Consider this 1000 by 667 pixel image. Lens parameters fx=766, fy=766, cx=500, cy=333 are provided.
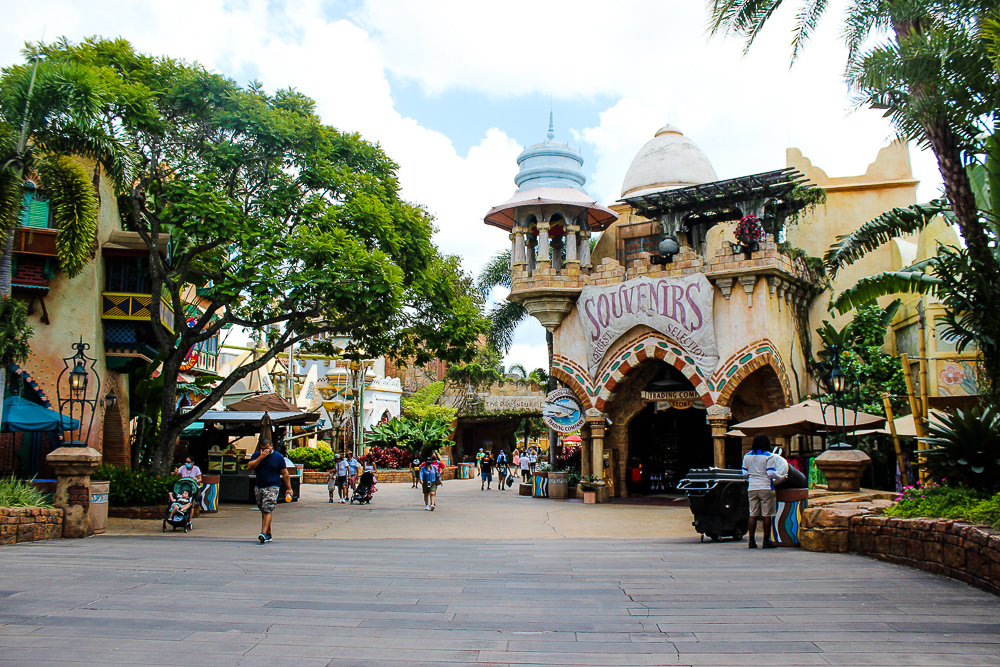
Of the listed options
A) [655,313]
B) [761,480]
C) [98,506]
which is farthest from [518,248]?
[761,480]

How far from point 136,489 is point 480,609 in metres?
12.8

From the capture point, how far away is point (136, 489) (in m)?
16.6

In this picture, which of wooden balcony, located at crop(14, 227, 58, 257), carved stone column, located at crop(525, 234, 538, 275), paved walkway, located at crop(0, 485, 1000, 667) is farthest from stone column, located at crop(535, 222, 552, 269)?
paved walkway, located at crop(0, 485, 1000, 667)

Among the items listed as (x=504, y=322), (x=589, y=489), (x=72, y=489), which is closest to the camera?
(x=72, y=489)

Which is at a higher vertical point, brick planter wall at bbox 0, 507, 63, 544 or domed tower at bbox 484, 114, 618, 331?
domed tower at bbox 484, 114, 618, 331

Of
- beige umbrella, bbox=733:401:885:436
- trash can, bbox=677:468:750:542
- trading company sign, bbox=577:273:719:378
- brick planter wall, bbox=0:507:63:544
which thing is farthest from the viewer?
trading company sign, bbox=577:273:719:378

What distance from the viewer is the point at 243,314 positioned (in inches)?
689

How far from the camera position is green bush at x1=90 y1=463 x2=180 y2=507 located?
1650 cm

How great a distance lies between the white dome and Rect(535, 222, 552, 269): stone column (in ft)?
14.1

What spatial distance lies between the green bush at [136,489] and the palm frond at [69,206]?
190 inches

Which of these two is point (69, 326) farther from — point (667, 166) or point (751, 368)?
point (667, 166)

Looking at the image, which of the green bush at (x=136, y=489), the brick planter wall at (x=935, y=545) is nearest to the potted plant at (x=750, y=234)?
the brick planter wall at (x=935, y=545)

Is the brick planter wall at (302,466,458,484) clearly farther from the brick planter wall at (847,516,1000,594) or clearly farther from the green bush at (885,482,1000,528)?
the green bush at (885,482,1000,528)

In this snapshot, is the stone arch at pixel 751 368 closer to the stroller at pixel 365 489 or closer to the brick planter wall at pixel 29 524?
the stroller at pixel 365 489
